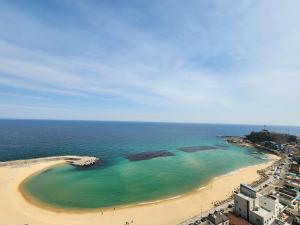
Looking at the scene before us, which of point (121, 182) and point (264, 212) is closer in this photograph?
point (264, 212)

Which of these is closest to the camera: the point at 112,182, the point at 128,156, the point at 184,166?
the point at 112,182

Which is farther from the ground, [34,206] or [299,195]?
[299,195]

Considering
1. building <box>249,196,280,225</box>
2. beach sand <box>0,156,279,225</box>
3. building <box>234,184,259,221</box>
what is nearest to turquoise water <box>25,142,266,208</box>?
beach sand <box>0,156,279,225</box>

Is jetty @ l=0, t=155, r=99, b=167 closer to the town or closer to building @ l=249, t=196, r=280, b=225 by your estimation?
the town

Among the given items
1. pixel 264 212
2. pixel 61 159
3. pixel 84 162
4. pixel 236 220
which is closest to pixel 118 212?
pixel 236 220

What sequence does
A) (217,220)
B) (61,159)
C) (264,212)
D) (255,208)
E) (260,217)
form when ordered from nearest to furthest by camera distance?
(217,220) < (260,217) < (264,212) < (255,208) < (61,159)

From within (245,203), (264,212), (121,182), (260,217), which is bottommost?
(121,182)

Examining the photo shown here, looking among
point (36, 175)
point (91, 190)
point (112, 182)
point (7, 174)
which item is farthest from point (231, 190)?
point (7, 174)

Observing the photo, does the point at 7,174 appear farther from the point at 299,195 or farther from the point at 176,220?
the point at 299,195

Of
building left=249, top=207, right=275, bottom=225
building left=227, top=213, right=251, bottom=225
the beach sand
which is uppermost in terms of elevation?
building left=249, top=207, right=275, bottom=225

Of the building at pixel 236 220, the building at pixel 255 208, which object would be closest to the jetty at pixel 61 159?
the building at pixel 236 220

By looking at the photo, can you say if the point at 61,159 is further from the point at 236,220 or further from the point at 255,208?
the point at 255,208
